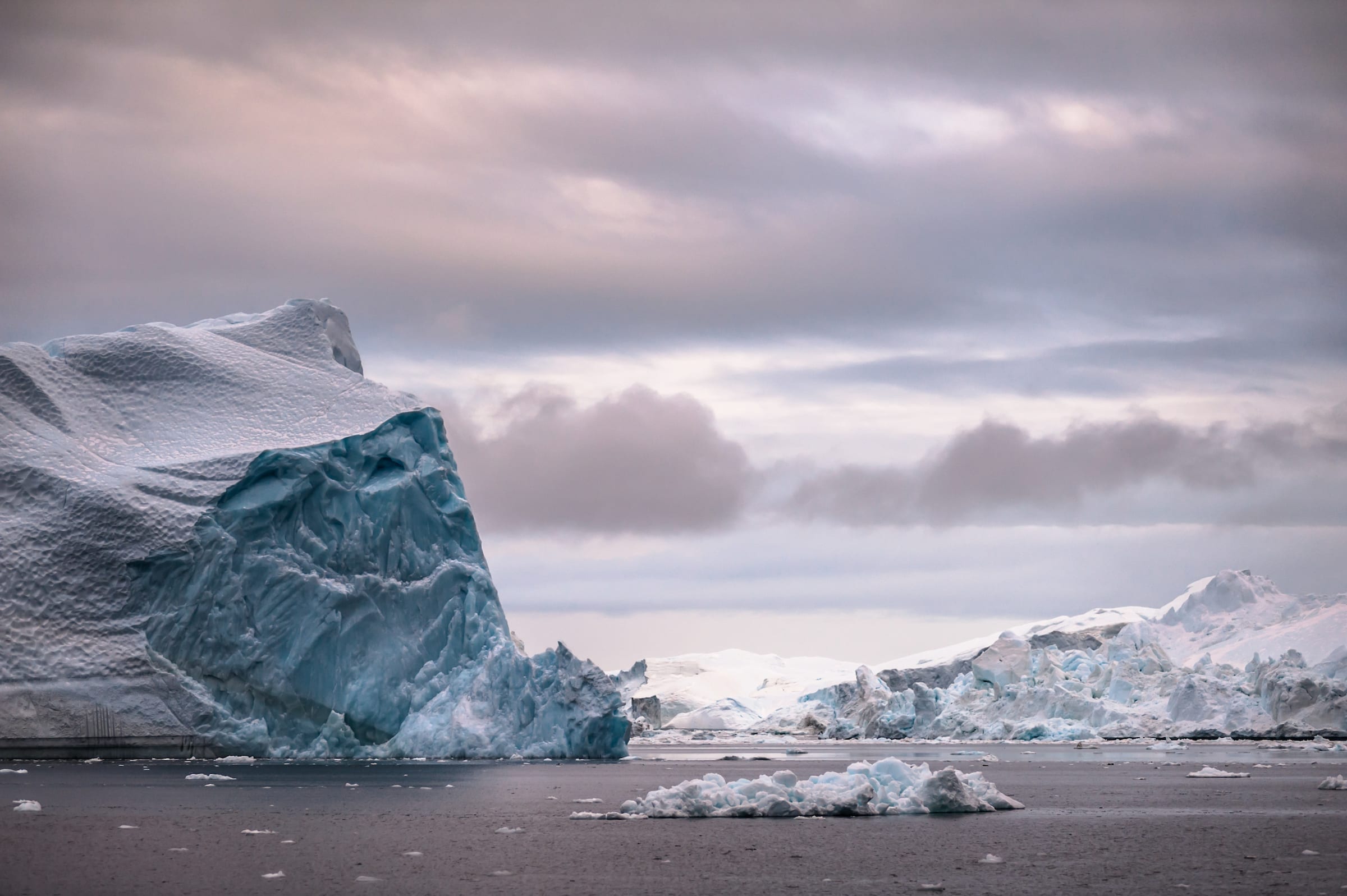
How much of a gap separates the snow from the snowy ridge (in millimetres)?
37562

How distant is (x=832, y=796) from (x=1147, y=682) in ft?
147

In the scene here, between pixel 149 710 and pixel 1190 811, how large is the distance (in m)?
24.1

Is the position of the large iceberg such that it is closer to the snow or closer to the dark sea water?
the dark sea water

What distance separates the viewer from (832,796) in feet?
70.9

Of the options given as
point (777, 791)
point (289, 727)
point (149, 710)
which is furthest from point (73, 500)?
point (777, 791)

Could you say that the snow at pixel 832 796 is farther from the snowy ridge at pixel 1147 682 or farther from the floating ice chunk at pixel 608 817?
the snowy ridge at pixel 1147 682

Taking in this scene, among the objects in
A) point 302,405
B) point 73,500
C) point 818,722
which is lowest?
point 818,722

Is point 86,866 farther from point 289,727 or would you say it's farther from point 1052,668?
point 1052,668

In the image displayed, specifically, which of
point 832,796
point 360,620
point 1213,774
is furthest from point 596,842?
point 360,620

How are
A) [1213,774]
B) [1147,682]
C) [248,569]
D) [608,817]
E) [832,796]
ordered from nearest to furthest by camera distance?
[608,817] → [832,796] → [1213,774] → [248,569] → [1147,682]

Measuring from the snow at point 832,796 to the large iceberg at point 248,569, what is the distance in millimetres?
16861

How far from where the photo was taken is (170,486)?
36406 mm

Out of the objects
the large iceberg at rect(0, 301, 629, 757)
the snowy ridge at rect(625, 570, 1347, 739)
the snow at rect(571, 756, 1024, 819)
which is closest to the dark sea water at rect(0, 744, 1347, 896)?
the snow at rect(571, 756, 1024, 819)

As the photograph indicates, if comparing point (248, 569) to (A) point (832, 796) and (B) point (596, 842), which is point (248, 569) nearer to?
(A) point (832, 796)
